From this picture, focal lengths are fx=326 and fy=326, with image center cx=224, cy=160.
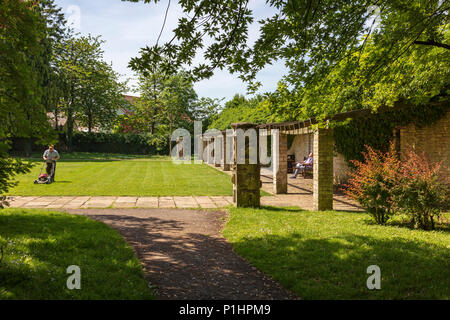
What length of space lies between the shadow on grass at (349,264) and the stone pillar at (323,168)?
2.93 m

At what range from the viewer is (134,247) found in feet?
17.8

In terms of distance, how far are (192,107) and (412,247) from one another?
1693 inches

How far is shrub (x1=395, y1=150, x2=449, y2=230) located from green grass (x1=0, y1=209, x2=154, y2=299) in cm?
542

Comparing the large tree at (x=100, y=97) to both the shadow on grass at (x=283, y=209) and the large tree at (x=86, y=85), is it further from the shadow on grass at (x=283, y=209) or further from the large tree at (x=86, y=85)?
the shadow on grass at (x=283, y=209)

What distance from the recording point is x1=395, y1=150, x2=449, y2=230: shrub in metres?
6.48

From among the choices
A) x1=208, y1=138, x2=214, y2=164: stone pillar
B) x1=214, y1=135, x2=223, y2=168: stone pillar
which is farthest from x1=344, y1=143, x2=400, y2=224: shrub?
x1=208, y1=138, x2=214, y2=164: stone pillar

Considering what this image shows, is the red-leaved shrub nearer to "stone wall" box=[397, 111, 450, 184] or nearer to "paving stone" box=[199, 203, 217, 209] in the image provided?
"stone wall" box=[397, 111, 450, 184]

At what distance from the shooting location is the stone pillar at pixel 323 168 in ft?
28.5

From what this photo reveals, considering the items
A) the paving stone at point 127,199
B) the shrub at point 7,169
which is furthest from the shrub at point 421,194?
the paving stone at point 127,199

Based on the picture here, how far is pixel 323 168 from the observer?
28.6 feet

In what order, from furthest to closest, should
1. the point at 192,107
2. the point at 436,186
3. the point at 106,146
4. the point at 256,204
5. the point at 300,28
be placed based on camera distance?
the point at 192,107 < the point at 106,146 < the point at 256,204 < the point at 436,186 < the point at 300,28

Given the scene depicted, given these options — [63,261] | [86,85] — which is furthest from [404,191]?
[86,85]

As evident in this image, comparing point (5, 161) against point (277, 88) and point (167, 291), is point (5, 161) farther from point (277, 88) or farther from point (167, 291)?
point (277, 88)

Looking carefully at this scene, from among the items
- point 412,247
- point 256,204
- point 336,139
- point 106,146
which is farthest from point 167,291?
point 106,146
